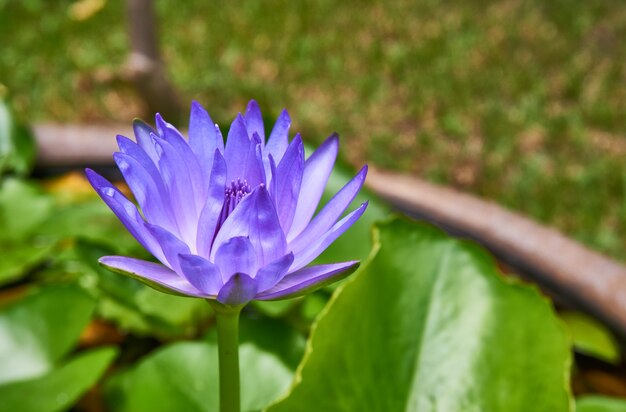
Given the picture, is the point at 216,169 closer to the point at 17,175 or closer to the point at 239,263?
the point at 239,263

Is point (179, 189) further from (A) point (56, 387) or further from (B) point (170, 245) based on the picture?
(A) point (56, 387)

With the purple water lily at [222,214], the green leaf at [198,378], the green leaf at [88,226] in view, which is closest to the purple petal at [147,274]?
the purple water lily at [222,214]

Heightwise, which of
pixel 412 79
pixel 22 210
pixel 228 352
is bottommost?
pixel 412 79

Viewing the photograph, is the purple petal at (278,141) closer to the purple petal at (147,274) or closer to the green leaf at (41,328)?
the purple petal at (147,274)

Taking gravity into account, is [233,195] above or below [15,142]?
above

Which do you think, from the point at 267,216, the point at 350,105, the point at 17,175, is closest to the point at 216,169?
the point at 267,216

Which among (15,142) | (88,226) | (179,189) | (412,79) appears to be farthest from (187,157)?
(412,79)
